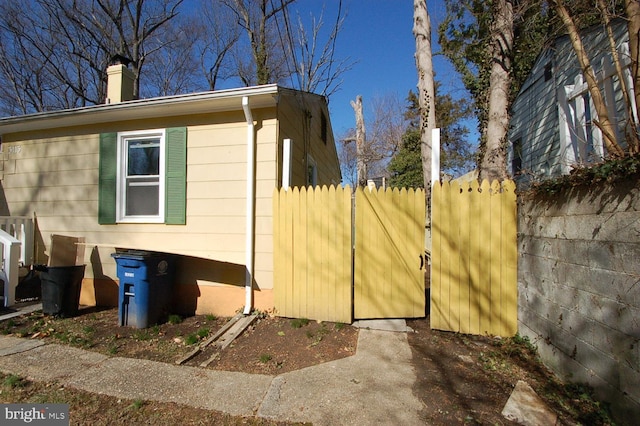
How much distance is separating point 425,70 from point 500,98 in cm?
212

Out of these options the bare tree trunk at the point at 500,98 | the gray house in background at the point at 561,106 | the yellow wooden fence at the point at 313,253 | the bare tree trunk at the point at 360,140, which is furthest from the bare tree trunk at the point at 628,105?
the bare tree trunk at the point at 360,140

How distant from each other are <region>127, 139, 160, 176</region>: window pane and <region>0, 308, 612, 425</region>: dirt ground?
93.4 inches

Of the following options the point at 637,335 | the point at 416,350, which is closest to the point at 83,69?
the point at 416,350

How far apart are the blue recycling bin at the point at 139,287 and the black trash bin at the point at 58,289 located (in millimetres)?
1069

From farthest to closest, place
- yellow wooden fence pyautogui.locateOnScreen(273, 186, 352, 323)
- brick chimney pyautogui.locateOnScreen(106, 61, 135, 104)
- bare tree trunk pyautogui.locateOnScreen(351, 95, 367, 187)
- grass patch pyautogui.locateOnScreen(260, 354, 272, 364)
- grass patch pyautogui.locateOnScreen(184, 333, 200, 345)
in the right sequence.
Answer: bare tree trunk pyautogui.locateOnScreen(351, 95, 367, 187) < brick chimney pyautogui.locateOnScreen(106, 61, 135, 104) < yellow wooden fence pyautogui.locateOnScreen(273, 186, 352, 323) < grass patch pyautogui.locateOnScreen(184, 333, 200, 345) < grass patch pyautogui.locateOnScreen(260, 354, 272, 364)

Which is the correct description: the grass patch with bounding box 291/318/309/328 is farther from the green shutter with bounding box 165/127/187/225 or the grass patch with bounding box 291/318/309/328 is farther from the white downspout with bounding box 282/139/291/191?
the green shutter with bounding box 165/127/187/225

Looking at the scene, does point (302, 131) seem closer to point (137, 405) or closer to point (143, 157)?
point (143, 157)

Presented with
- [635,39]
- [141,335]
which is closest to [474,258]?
[635,39]

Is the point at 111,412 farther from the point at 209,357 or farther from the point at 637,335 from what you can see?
the point at 637,335

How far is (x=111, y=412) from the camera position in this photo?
2.54m

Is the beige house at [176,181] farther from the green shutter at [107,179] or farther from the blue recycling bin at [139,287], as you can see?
the blue recycling bin at [139,287]

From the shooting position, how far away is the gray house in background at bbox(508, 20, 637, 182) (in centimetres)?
546

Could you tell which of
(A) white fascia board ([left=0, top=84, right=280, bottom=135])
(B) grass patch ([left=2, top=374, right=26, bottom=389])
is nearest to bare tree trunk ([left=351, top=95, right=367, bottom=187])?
(A) white fascia board ([left=0, top=84, right=280, bottom=135])

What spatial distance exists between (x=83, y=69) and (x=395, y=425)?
22411mm
